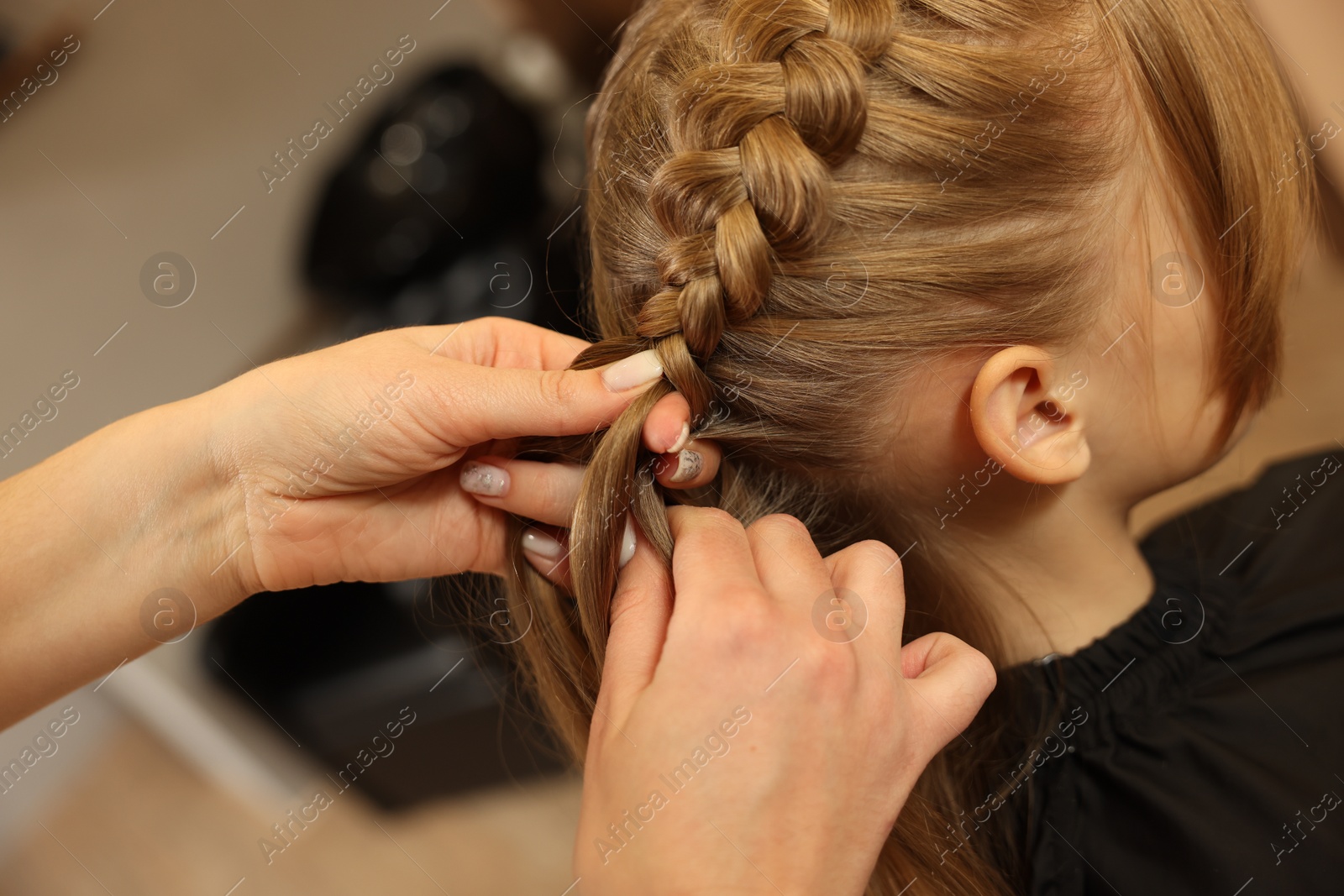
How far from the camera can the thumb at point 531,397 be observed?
2.13 ft

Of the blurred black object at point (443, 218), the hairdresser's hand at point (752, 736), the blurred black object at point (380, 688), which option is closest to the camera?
the hairdresser's hand at point (752, 736)

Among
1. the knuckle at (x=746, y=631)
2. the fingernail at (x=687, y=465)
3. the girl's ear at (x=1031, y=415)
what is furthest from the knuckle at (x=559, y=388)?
the girl's ear at (x=1031, y=415)

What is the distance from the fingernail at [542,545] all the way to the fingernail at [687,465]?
0.61ft

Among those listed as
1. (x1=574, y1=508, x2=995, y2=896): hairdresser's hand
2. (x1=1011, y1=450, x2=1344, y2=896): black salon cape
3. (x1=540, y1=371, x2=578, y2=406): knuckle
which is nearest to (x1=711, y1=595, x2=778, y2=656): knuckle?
(x1=574, y1=508, x2=995, y2=896): hairdresser's hand

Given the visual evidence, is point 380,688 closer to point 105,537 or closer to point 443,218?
point 105,537

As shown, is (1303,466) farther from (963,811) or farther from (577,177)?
(577,177)

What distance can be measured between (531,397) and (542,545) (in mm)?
201

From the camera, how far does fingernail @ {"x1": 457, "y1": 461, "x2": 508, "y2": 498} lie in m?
0.77

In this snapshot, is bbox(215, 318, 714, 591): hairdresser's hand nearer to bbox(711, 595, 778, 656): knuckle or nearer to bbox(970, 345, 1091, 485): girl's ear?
bbox(711, 595, 778, 656): knuckle

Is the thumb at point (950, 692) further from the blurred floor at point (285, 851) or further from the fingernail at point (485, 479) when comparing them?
the blurred floor at point (285, 851)

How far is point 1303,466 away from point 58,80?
2.24m

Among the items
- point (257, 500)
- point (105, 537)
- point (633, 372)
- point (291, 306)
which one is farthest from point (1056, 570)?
point (291, 306)

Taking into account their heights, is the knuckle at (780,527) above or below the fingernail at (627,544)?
below

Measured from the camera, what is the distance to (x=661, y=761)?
552 millimetres
